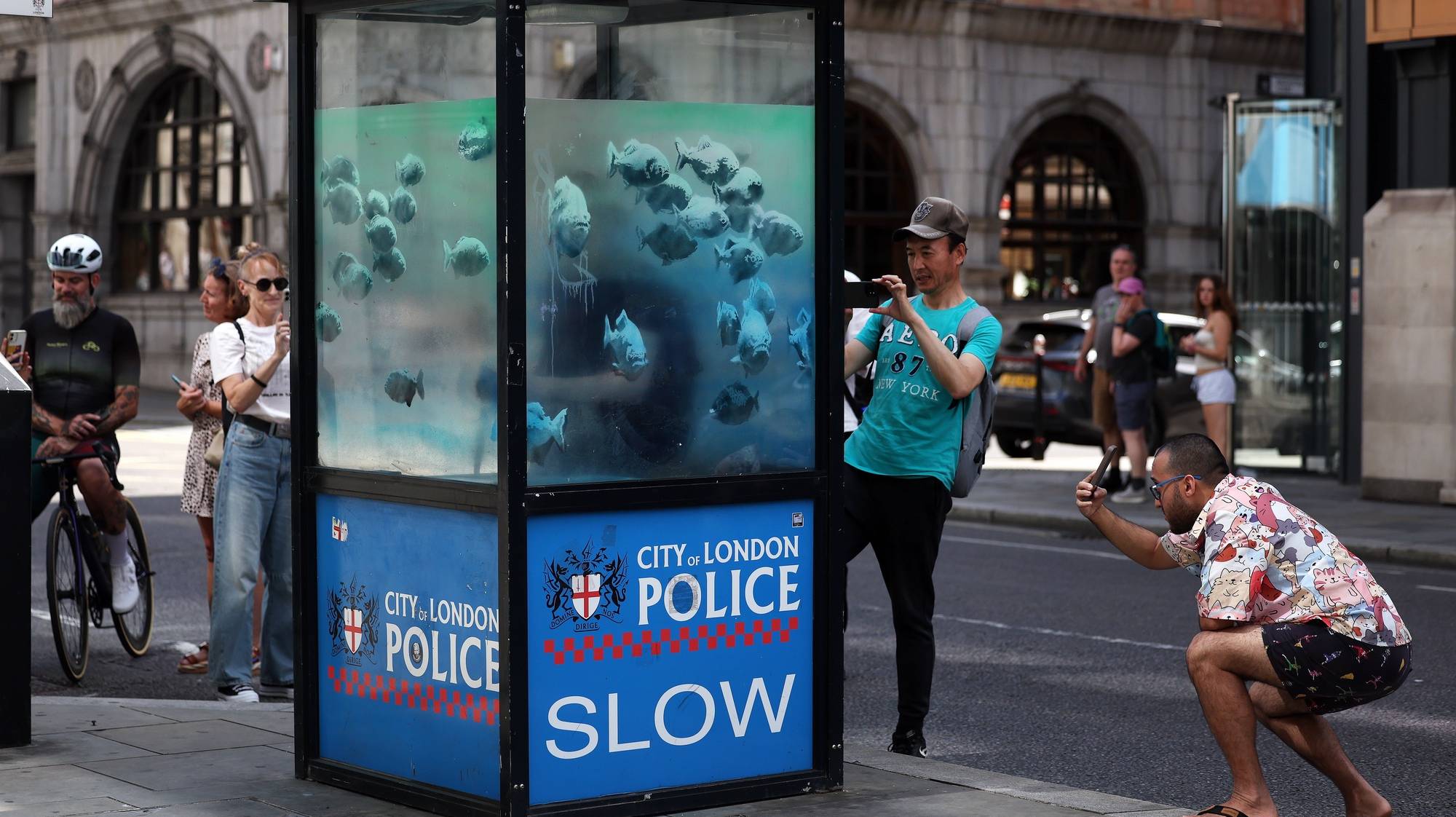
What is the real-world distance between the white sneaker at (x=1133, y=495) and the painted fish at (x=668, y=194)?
35.2 ft

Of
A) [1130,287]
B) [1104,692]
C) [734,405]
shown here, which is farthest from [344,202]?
[1130,287]

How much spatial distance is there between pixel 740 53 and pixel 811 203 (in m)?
0.47

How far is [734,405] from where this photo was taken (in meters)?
5.63

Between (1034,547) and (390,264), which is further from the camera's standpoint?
(1034,547)

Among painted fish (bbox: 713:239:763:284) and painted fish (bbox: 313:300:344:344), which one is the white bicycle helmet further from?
painted fish (bbox: 713:239:763:284)

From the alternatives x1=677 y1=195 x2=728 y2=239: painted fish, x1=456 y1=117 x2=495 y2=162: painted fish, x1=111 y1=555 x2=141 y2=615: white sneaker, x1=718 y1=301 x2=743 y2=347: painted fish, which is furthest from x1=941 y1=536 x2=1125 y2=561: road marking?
x1=456 y1=117 x2=495 y2=162: painted fish

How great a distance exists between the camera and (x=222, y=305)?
8.21 m

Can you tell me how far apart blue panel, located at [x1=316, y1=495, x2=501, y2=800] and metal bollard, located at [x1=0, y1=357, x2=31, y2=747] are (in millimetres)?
1218

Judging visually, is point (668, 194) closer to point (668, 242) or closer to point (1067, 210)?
point (668, 242)

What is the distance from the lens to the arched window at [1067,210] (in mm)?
34094

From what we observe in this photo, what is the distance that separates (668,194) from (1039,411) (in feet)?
47.9

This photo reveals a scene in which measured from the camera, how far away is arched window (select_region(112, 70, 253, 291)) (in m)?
32.8

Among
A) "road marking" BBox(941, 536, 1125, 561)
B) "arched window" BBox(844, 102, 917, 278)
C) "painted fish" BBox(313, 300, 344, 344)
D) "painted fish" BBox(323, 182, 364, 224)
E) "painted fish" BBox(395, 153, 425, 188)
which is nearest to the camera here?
"painted fish" BBox(395, 153, 425, 188)

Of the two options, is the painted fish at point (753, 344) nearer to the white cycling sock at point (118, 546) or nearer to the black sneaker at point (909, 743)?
the black sneaker at point (909, 743)
